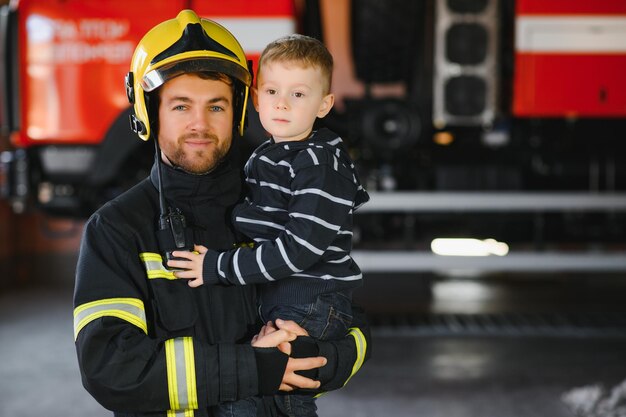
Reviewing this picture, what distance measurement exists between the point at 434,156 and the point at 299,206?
10.6 ft

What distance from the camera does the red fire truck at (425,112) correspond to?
400 cm

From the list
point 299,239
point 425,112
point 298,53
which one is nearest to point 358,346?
point 299,239

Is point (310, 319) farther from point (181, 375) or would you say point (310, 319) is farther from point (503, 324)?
point (503, 324)

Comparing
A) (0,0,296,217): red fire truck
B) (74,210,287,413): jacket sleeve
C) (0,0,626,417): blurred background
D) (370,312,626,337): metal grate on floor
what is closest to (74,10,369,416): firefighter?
(74,210,287,413): jacket sleeve

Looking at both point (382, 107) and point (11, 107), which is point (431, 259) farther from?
point (11, 107)

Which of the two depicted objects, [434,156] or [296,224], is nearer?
[296,224]

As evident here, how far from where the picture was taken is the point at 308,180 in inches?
58.8

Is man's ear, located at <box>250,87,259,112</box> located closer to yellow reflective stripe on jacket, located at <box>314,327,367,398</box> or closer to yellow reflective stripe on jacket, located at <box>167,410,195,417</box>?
yellow reflective stripe on jacket, located at <box>314,327,367,398</box>

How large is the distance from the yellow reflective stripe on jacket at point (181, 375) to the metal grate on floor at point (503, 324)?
3.41 metres

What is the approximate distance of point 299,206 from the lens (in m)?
1.49

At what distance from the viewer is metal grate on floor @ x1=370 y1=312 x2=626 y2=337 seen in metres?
4.65

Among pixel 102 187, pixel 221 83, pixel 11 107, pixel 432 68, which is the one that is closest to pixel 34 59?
pixel 11 107

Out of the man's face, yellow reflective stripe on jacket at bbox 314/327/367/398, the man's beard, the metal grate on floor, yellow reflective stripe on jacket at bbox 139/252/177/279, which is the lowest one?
the metal grate on floor

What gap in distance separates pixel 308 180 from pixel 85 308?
1.74 ft
